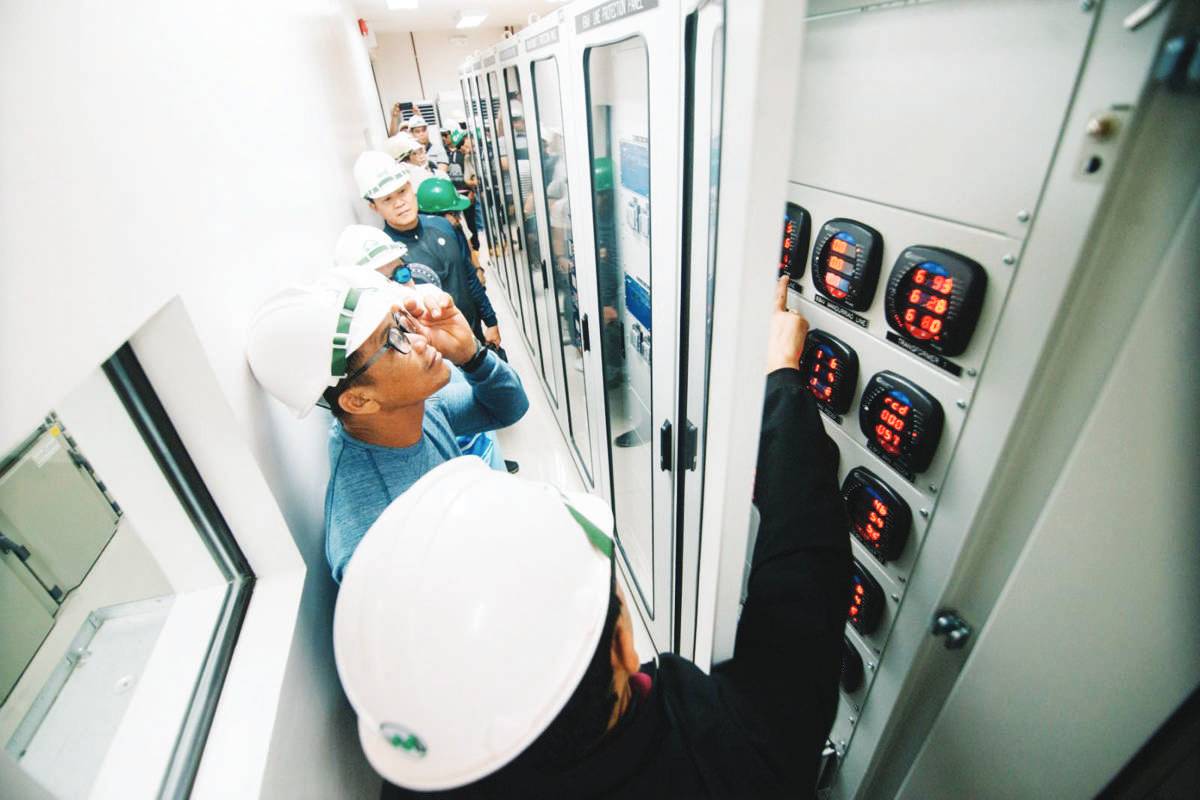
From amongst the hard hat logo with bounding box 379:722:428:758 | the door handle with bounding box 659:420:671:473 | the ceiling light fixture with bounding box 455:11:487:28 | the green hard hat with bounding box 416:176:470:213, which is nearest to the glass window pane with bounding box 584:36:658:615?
the door handle with bounding box 659:420:671:473

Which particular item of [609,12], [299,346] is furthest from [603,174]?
[299,346]

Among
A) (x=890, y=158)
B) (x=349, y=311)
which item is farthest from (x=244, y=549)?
(x=890, y=158)

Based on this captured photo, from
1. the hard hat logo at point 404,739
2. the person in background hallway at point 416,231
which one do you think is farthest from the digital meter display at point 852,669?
the person in background hallway at point 416,231

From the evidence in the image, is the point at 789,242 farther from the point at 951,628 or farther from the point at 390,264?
the point at 390,264

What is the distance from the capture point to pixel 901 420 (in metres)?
1.14

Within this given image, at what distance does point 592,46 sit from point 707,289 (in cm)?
107

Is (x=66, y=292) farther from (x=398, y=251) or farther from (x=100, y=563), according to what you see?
(x=100, y=563)

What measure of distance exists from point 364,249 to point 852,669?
267 centimetres

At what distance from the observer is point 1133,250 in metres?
0.70

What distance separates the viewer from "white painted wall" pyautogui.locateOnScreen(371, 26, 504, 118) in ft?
39.2

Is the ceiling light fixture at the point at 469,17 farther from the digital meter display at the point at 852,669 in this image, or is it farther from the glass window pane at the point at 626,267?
the digital meter display at the point at 852,669

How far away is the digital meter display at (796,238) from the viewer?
134 centimetres

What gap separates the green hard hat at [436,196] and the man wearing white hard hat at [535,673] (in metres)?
4.46

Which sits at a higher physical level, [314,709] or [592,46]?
[592,46]
